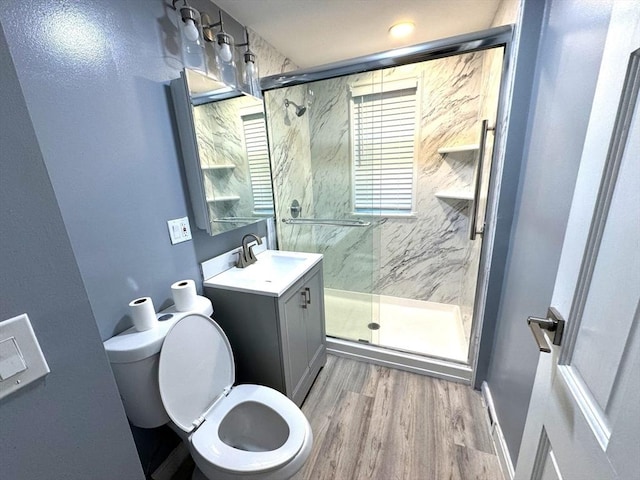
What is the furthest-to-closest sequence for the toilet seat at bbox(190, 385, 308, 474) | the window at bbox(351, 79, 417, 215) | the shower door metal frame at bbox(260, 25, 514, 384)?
the window at bbox(351, 79, 417, 215) < the shower door metal frame at bbox(260, 25, 514, 384) < the toilet seat at bbox(190, 385, 308, 474)

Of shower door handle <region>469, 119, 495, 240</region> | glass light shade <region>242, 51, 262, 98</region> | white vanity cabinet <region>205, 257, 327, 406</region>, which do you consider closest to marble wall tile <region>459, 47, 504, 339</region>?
shower door handle <region>469, 119, 495, 240</region>

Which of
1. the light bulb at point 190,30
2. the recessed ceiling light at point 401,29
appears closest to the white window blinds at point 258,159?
the light bulb at point 190,30

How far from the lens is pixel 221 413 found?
1.11 metres

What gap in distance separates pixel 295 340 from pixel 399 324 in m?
1.27

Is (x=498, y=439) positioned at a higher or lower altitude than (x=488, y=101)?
lower

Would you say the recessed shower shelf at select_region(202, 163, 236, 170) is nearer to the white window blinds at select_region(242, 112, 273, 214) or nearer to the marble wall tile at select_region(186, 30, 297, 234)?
the marble wall tile at select_region(186, 30, 297, 234)

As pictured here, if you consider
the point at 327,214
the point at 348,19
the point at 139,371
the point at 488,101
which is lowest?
the point at 139,371

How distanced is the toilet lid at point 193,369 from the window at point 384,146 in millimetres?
1561

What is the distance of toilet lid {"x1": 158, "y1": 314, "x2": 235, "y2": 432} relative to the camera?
997 millimetres

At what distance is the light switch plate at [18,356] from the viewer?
42 cm

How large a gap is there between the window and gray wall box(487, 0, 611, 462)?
1168mm

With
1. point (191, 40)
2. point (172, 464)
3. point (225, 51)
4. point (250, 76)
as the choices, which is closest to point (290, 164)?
point (250, 76)

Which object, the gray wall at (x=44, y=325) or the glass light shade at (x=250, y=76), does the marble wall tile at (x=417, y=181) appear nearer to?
the glass light shade at (x=250, y=76)

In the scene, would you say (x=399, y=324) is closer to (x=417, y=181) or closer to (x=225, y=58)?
(x=417, y=181)
